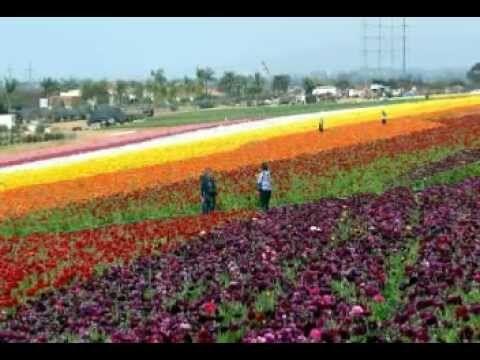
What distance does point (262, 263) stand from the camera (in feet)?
23.6

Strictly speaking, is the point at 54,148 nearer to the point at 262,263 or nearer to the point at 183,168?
the point at 183,168

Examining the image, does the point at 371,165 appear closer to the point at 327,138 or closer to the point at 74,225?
the point at 74,225

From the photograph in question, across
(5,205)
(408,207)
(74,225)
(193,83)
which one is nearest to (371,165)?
(74,225)

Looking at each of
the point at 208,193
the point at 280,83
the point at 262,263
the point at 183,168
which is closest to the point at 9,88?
the point at 280,83

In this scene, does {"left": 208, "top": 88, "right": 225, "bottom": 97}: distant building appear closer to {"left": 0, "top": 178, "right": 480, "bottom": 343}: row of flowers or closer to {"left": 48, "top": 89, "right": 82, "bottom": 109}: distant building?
{"left": 48, "top": 89, "right": 82, "bottom": 109}: distant building

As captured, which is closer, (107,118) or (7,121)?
(7,121)

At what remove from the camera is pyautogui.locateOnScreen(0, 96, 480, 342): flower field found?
4.54m

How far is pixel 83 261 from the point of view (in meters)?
10.2

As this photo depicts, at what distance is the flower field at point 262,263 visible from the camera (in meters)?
4.54

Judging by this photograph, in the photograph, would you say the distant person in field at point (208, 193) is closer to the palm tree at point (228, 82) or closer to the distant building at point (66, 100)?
the distant building at point (66, 100)

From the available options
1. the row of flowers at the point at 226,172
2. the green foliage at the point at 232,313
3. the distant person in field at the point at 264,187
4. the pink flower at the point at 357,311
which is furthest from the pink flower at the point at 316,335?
the row of flowers at the point at 226,172

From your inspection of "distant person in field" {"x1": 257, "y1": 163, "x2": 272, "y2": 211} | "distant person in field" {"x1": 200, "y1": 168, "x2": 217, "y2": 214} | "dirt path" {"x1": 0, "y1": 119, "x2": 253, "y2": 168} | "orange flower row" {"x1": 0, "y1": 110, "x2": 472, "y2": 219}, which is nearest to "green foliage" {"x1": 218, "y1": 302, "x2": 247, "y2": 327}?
"distant person in field" {"x1": 257, "y1": 163, "x2": 272, "y2": 211}
